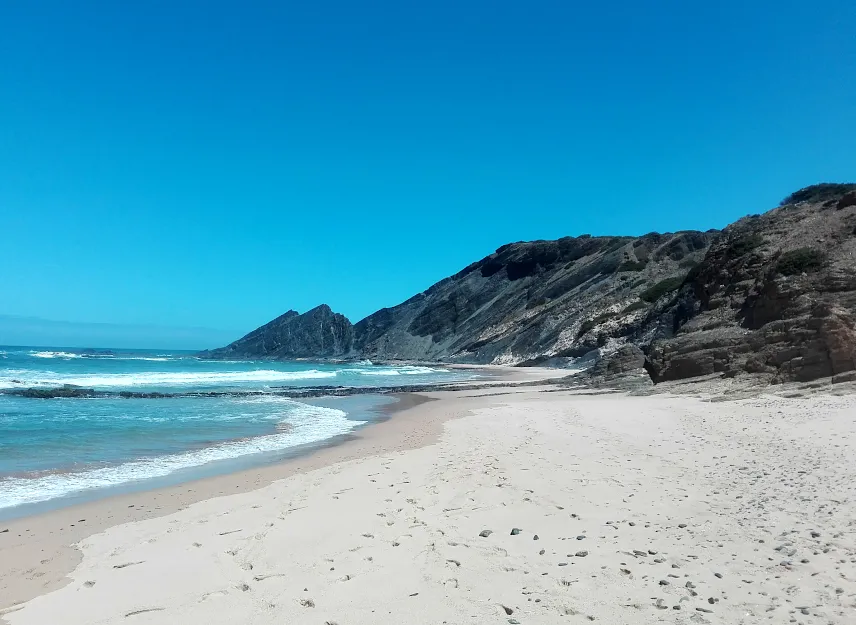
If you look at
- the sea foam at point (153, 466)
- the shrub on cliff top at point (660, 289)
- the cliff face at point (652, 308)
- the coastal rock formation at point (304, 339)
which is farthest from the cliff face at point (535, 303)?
the sea foam at point (153, 466)

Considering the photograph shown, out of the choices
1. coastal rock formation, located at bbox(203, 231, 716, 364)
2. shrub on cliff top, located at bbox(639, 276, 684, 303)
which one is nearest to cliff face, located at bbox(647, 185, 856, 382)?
coastal rock formation, located at bbox(203, 231, 716, 364)

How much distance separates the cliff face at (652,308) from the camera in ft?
55.1

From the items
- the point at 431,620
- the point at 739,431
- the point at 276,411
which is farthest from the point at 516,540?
the point at 276,411

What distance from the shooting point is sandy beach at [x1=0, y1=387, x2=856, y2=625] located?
4301mm

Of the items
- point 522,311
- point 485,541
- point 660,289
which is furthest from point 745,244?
point 522,311

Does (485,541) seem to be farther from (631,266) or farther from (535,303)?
(535,303)

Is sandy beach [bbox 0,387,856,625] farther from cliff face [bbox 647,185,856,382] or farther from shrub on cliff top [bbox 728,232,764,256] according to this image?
shrub on cliff top [bbox 728,232,764,256]

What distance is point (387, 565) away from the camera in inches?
207

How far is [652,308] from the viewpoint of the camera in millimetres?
49469

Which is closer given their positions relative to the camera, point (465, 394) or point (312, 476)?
point (312, 476)

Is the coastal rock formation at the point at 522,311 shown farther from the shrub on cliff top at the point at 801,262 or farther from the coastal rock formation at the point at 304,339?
the shrub on cliff top at the point at 801,262

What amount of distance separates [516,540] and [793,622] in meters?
2.53

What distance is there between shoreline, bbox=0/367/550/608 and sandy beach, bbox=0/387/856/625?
1.6 inches

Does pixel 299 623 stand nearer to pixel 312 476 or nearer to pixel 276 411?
pixel 312 476
